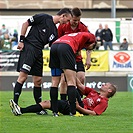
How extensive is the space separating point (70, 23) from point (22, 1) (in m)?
33.2

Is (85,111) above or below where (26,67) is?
below

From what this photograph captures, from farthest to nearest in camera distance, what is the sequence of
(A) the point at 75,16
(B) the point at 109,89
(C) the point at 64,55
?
(A) the point at 75,16
(B) the point at 109,89
(C) the point at 64,55

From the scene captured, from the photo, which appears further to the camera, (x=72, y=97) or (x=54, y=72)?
(x=54, y=72)

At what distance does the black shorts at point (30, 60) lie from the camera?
11586 millimetres

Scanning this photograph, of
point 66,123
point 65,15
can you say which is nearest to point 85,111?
point 66,123

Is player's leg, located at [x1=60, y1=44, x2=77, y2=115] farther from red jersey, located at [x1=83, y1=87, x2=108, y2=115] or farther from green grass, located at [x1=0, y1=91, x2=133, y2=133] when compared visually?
red jersey, located at [x1=83, y1=87, x2=108, y2=115]

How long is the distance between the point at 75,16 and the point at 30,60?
3.83 ft

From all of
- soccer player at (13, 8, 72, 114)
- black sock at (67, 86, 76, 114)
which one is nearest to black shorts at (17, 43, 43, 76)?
soccer player at (13, 8, 72, 114)

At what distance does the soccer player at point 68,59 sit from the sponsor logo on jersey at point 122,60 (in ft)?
44.1

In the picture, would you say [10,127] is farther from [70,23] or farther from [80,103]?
[70,23]

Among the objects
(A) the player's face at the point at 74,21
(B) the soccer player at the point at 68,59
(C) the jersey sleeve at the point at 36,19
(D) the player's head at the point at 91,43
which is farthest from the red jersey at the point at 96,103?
(C) the jersey sleeve at the point at 36,19

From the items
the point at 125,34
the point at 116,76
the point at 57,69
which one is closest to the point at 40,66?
the point at 57,69

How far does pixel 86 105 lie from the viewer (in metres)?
11.2

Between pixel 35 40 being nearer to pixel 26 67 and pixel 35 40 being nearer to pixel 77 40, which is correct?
pixel 26 67
